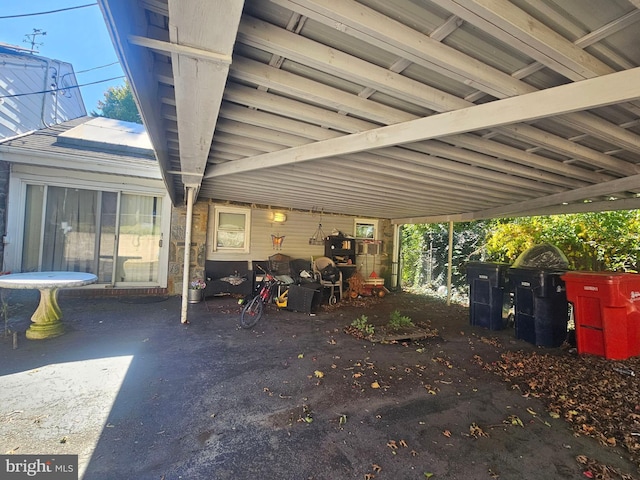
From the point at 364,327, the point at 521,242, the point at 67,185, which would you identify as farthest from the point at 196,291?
the point at 521,242

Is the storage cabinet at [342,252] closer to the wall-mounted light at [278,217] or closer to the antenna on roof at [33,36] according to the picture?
the wall-mounted light at [278,217]

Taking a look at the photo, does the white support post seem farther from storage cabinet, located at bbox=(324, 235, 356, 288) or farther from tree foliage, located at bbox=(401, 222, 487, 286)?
storage cabinet, located at bbox=(324, 235, 356, 288)

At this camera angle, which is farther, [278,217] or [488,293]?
[278,217]

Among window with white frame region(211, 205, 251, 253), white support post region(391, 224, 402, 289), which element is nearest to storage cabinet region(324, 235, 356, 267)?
white support post region(391, 224, 402, 289)

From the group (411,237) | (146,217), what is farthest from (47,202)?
(411,237)

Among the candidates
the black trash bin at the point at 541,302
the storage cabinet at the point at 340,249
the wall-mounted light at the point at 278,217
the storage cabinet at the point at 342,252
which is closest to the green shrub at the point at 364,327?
the black trash bin at the point at 541,302

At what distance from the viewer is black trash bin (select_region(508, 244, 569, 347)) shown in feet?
13.3

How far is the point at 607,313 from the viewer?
3.49 metres

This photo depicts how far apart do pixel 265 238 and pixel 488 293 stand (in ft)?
17.9

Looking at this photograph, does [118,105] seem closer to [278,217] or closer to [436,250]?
[278,217]

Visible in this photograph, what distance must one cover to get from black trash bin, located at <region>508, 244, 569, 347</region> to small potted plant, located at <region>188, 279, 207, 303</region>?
6.14 m

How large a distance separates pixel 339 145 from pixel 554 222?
7528 mm

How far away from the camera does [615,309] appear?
346cm

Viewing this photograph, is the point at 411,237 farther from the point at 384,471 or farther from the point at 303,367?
the point at 384,471
